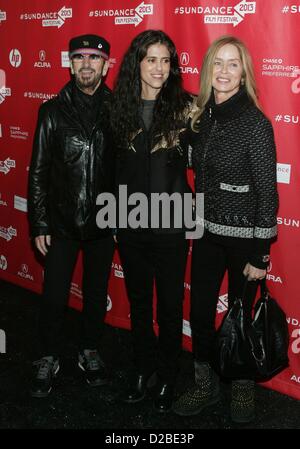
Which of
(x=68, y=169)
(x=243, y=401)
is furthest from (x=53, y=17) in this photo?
(x=243, y=401)

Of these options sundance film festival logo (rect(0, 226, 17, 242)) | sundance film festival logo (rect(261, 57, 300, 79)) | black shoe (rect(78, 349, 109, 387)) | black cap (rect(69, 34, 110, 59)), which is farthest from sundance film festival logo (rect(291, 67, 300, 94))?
sundance film festival logo (rect(0, 226, 17, 242))

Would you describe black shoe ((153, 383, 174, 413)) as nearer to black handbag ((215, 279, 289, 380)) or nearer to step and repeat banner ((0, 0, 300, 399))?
black handbag ((215, 279, 289, 380))

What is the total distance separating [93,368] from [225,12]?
2125mm

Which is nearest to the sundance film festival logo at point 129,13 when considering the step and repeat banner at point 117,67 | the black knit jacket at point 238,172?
the step and repeat banner at point 117,67

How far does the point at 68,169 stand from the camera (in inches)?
110

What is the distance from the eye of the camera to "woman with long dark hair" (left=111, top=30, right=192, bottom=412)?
A: 252 cm

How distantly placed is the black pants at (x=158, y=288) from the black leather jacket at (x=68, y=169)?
29 centimetres

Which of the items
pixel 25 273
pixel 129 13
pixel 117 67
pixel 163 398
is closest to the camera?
pixel 163 398

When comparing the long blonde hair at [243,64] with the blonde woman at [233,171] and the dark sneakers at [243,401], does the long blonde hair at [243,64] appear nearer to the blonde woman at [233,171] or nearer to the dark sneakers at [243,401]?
the blonde woman at [233,171]

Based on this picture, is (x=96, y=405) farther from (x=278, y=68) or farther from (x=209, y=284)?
(x=278, y=68)

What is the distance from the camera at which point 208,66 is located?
2.45 meters

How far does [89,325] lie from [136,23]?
186 centimetres

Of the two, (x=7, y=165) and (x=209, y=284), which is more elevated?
(x=7, y=165)
